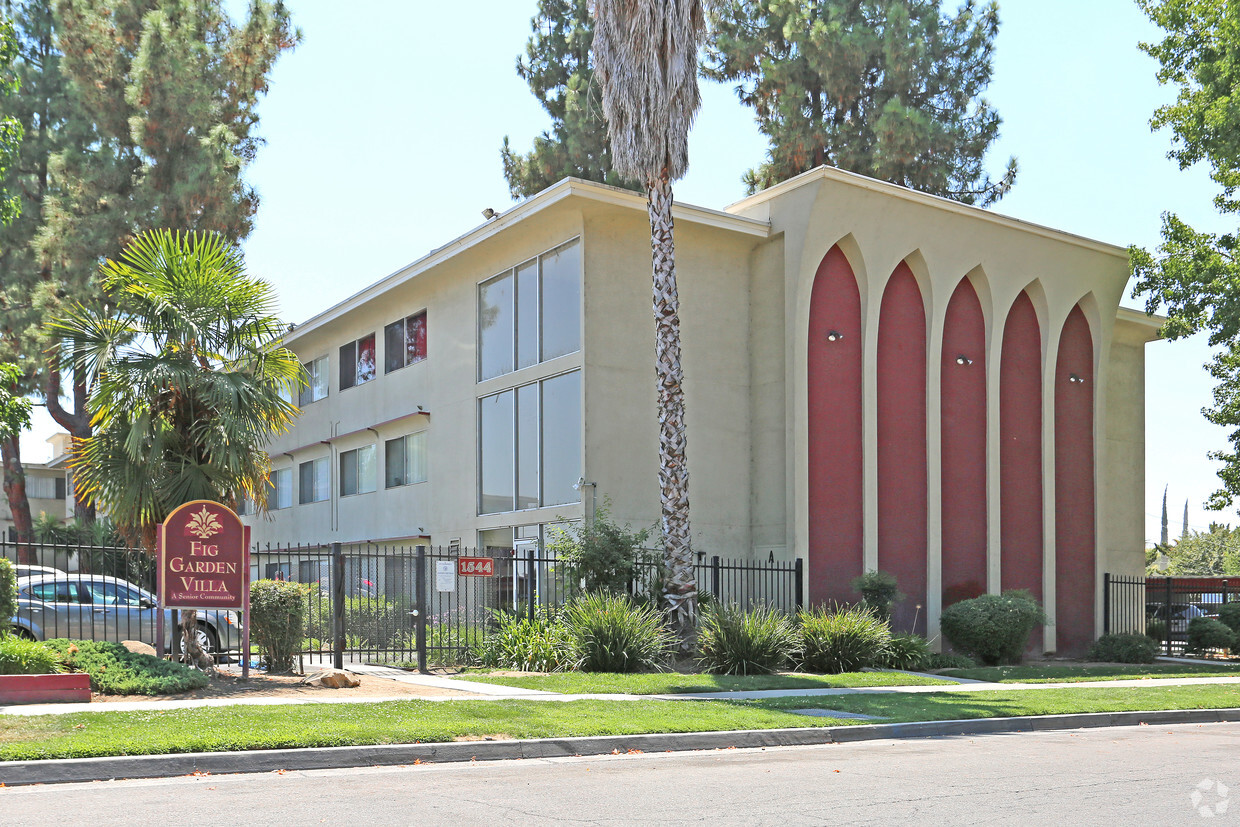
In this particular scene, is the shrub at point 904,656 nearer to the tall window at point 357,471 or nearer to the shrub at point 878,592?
the shrub at point 878,592

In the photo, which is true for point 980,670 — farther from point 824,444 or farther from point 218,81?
point 218,81

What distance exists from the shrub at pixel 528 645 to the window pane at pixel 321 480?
14176 mm

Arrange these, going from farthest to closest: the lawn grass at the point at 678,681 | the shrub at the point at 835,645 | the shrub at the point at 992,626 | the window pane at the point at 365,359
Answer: the window pane at the point at 365,359 < the shrub at the point at 992,626 < the shrub at the point at 835,645 < the lawn grass at the point at 678,681

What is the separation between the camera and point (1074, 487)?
2911cm

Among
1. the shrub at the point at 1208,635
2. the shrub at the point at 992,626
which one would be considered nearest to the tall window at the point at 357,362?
the shrub at the point at 992,626

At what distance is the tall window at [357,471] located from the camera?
31.7 meters

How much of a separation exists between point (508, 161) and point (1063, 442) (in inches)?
802

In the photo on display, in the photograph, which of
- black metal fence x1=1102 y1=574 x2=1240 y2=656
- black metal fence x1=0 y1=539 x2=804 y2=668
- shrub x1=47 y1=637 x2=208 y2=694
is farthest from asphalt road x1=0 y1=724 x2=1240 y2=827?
black metal fence x1=1102 y1=574 x2=1240 y2=656

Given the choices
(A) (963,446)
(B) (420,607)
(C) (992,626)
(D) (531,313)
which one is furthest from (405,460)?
(C) (992,626)

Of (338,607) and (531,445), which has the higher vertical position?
(531,445)

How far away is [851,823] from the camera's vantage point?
25.0 ft

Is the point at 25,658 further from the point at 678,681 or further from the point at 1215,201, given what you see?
the point at 1215,201

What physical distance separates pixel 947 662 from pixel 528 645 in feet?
27.1

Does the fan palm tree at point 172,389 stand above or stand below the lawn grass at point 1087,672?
above
